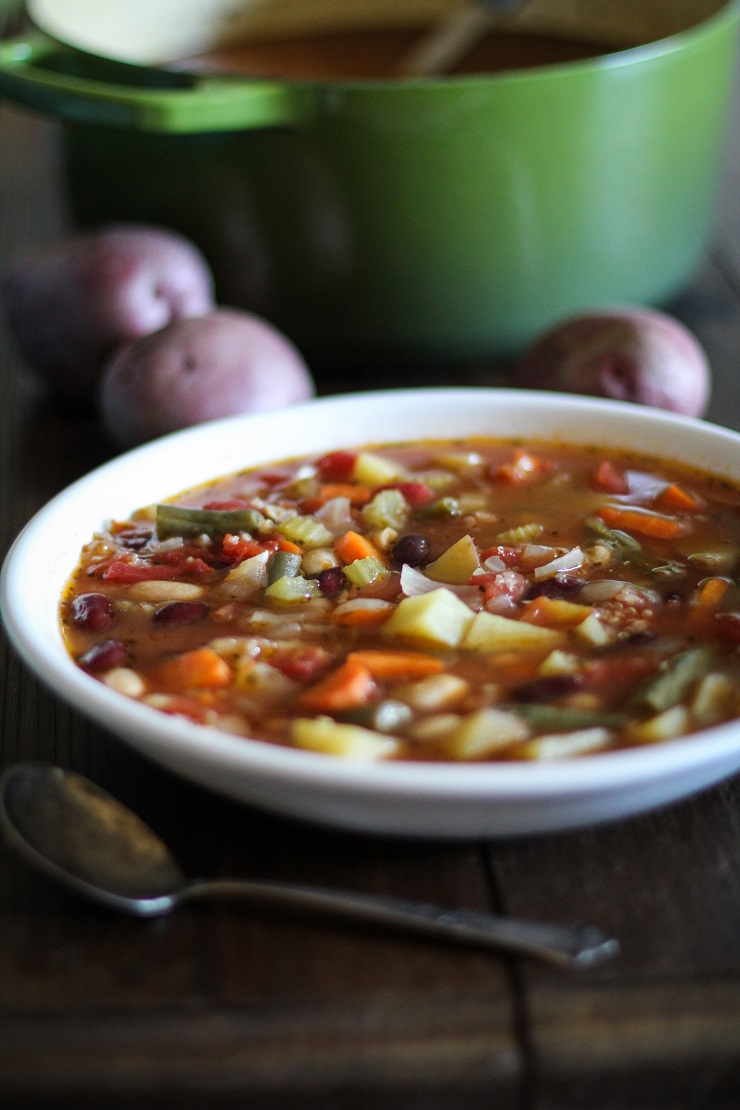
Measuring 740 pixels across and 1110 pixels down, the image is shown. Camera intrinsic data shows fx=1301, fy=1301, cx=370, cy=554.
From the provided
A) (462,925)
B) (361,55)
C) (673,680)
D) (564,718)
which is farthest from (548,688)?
(361,55)

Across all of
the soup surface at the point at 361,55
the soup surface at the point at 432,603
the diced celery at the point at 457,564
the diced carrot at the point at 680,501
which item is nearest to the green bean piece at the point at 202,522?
the soup surface at the point at 432,603

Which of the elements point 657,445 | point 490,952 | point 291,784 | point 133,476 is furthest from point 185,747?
point 657,445

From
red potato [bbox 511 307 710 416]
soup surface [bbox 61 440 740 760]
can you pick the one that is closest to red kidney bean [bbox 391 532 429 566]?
soup surface [bbox 61 440 740 760]

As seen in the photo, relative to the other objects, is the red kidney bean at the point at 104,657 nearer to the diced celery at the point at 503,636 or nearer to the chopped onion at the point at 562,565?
the diced celery at the point at 503,636

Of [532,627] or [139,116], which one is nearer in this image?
[532,627]

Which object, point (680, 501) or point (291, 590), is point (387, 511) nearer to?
point (291, 590)

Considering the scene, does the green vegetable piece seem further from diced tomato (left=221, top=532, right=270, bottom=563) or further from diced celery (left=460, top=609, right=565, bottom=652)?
diced celery (left=460, top=609, right=565, bottom=652)

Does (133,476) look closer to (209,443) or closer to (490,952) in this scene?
(209,443)
